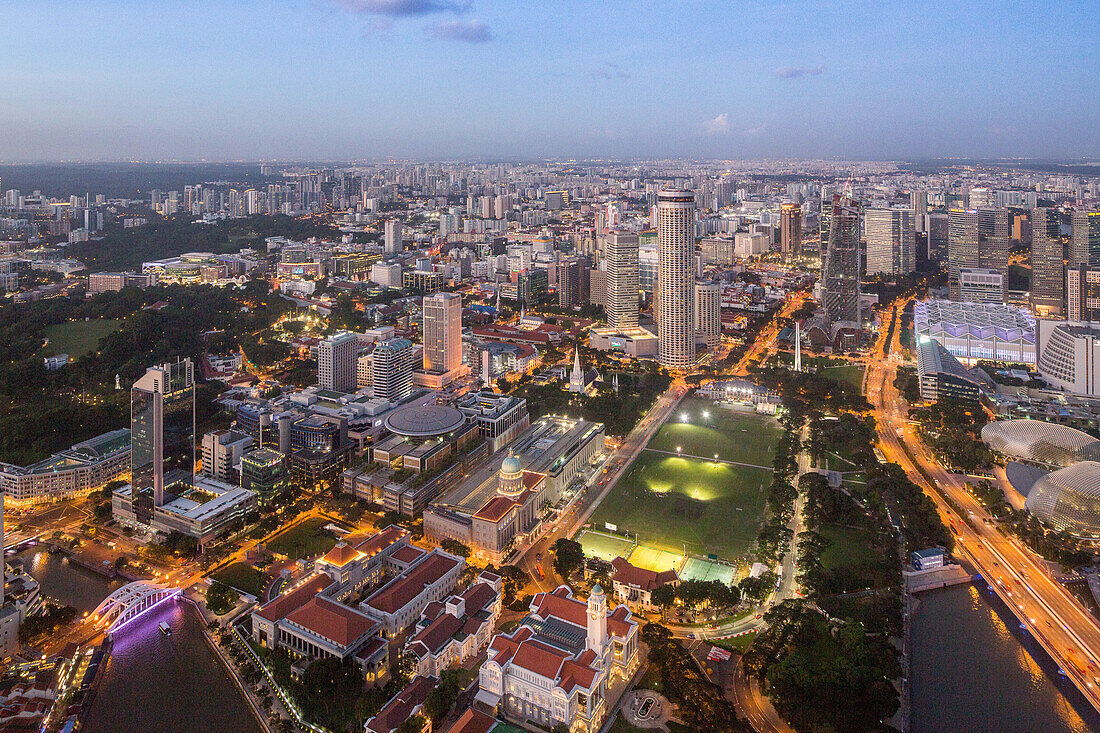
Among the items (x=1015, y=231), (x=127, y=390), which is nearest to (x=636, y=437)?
(x=127, y=390)

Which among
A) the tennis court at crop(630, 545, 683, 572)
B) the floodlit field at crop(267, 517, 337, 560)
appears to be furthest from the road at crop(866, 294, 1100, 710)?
the floodlit field at crop(267, 517, 337, 560)

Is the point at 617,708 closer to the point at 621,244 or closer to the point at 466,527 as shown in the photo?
the point at 466,527

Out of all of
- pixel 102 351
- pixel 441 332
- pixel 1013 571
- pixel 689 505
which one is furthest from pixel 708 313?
pixel 102 351

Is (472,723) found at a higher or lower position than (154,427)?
lower

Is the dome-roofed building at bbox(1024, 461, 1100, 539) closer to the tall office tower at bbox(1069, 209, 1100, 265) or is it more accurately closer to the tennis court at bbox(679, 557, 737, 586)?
the tennis court at bbox(679, 557, 737, 586)

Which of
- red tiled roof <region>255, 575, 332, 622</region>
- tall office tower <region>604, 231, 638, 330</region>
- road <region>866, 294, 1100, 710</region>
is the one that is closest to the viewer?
road <region>866, 294, 1100, 710</region>

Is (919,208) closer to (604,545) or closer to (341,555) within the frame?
(604,545)
